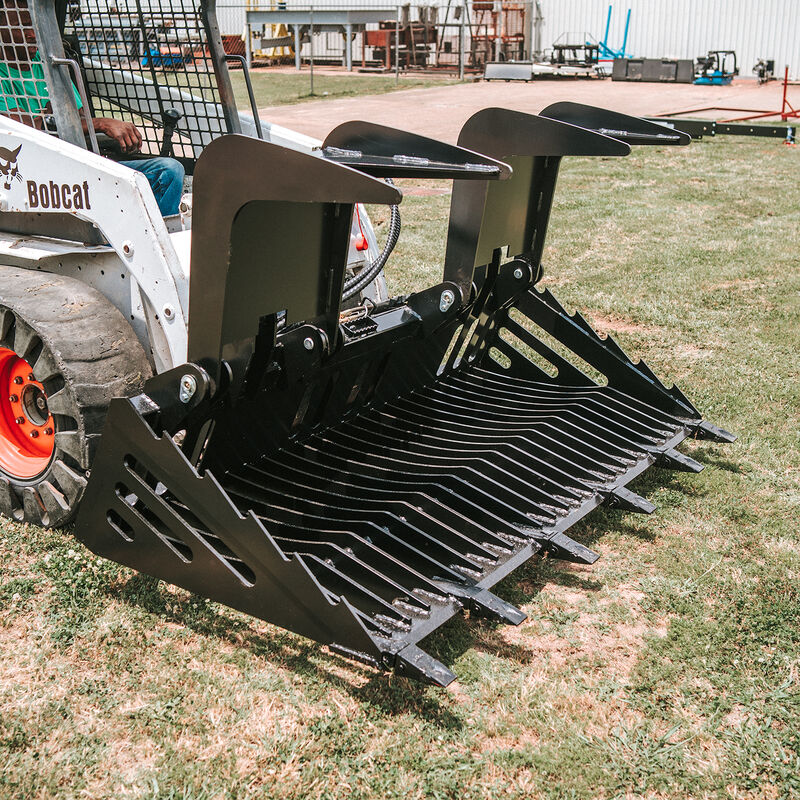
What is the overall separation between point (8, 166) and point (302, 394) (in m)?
1.38

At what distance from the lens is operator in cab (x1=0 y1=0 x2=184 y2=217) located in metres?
3.68

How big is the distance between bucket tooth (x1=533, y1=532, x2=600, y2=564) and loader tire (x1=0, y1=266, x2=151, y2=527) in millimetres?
1549

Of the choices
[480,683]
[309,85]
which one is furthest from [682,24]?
[480,683]

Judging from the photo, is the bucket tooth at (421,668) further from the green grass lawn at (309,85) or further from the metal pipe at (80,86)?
the green grass lawn at (309,85)

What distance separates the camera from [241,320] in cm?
307

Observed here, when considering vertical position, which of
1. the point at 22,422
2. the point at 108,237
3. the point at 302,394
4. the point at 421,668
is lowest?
the point at 421,668

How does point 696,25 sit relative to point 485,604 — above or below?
above

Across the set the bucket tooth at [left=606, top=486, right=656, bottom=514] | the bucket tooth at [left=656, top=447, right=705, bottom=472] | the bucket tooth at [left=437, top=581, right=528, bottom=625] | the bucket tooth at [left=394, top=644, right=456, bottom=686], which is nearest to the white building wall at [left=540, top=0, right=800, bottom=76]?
the bucket tooth at [left=656, top=447, right=705, bottom=472]

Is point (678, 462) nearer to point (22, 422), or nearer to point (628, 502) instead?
point (628, 502)

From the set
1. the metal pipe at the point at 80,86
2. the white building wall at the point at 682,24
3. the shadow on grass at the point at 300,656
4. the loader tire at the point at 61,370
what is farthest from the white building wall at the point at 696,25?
the shadow on grass at the point at 300,656

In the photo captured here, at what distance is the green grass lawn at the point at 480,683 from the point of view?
259 cm

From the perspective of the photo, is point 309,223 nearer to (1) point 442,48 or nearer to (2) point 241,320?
(2) point 241,320

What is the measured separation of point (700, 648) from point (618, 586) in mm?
431

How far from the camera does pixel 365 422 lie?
3.95 metres
